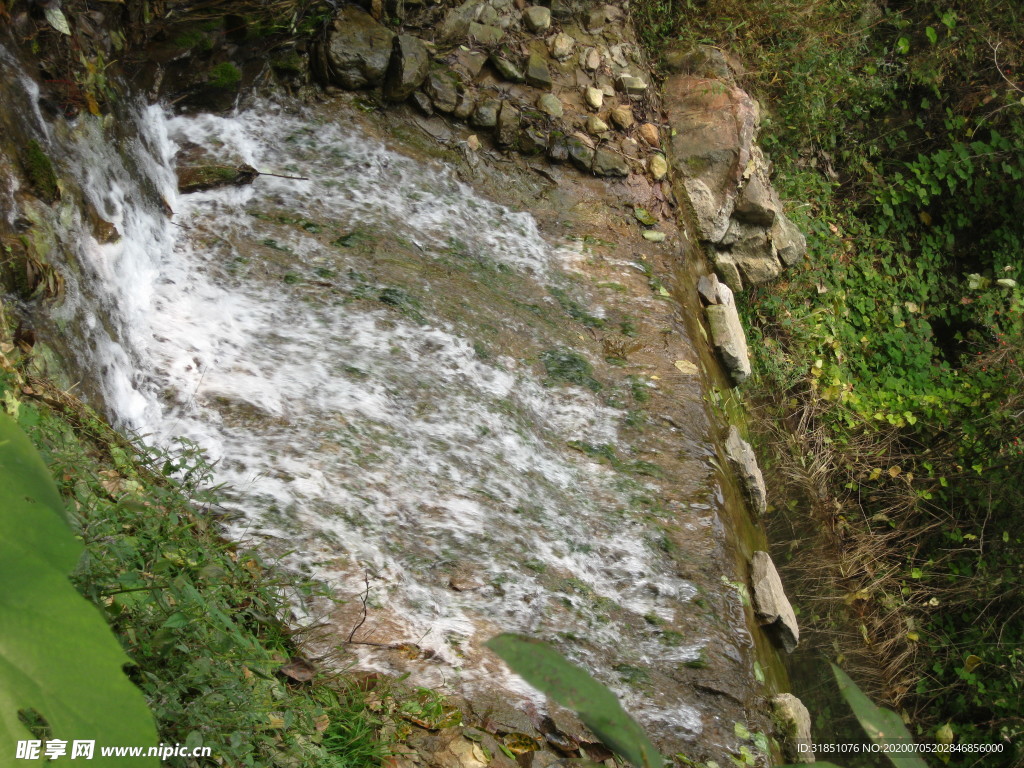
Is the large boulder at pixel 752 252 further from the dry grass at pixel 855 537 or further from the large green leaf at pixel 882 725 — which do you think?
the large green leaf at pixel 882 725

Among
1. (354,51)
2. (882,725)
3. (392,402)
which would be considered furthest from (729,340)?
(882,725)

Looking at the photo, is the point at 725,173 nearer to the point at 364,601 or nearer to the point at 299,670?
the point at 364,601

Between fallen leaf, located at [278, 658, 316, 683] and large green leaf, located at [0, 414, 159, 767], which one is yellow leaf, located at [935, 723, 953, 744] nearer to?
fallen leaf, located at [278, 658, 316, 683]

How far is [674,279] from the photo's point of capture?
530cm

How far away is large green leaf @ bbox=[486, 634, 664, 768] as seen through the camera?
687 mm

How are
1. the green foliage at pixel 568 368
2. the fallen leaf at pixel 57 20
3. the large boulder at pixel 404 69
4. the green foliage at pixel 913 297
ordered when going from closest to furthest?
the fallen leaf at pixel 57 20
the green foliage at pixel 568 368
the large boulder at pixel 404 69
the green foliage at pixel 913 297

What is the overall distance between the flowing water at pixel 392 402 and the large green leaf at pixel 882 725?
2182 mm

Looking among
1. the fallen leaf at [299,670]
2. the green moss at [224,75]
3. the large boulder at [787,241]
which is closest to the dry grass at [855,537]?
the large boulder at [787,241]

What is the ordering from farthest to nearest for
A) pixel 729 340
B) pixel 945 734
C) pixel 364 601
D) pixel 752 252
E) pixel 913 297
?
pixel 913 297 < pixel 752 252 < pixel 729 340 < pixel 945 734 < pixel 364 601

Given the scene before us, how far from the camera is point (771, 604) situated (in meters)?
4.12

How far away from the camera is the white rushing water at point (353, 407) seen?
3031 mm

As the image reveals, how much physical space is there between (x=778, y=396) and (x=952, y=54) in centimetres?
386

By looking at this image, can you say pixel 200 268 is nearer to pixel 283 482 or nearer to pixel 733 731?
pixel 283 482

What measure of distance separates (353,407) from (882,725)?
9.61 feet
